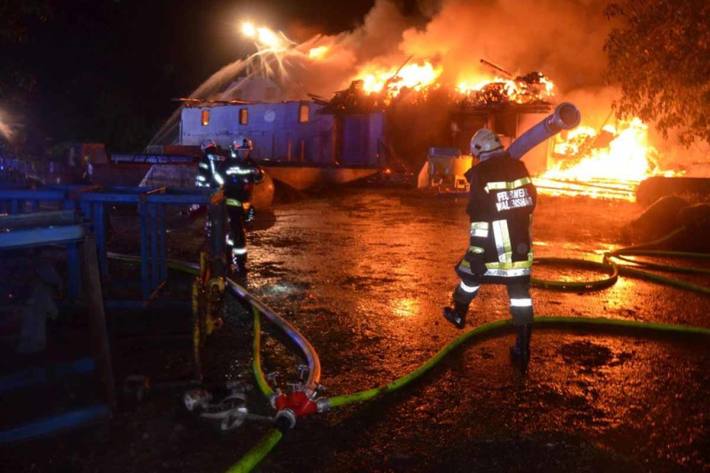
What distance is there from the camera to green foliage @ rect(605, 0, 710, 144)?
891 centimetres

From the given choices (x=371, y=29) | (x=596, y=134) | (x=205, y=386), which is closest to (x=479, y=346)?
(x=205, y=386)

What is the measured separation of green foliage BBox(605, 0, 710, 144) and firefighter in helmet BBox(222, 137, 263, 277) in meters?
6.53

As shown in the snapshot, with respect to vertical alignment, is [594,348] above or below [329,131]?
below

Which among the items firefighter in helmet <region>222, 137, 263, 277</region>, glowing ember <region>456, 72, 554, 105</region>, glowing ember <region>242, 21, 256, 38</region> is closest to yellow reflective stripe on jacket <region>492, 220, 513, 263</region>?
firefighter in helmet <region>222, 137, 263, 277</region>

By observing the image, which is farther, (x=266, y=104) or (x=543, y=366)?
(x=266, y=104)

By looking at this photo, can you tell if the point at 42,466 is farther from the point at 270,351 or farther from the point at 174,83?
the point at 174,83

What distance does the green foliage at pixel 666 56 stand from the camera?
8906mm

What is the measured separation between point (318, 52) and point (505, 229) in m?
40.0

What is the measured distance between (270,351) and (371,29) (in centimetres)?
4019

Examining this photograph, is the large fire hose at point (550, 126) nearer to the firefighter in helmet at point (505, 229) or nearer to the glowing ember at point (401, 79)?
the firefighter in helmet at point (505, 229)

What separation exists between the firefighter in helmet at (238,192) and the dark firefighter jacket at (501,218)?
12.3ft

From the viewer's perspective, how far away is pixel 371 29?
42.1 metres

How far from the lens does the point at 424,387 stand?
14.1ft

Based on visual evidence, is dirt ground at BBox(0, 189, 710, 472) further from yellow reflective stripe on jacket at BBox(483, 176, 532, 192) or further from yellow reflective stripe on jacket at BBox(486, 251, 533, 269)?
yellow reflective stripe on jacket at BBox(483, 176, 532, 192)
